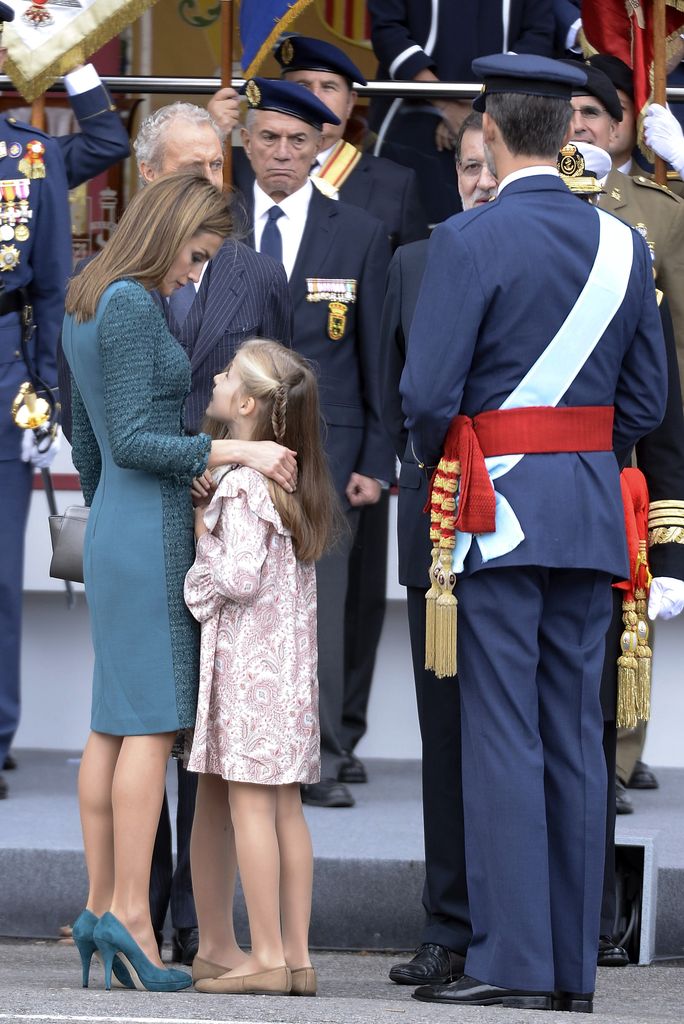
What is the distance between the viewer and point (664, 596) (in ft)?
13.4

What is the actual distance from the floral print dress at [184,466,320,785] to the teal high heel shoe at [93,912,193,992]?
33 cm

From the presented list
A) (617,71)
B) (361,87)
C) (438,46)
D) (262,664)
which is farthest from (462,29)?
(262,664)

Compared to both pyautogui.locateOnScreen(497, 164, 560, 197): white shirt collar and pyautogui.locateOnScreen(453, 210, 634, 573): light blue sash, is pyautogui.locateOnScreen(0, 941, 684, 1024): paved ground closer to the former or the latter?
pyautogui.locateOnScreen(453, 210, 634, 573): light blue sash

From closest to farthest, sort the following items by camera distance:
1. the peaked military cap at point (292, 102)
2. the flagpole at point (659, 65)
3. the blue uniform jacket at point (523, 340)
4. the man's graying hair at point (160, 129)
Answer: the blue uniform jacket at point (523, 340) < the man's graying hair at point (160, 129) < the peaked military cap at point (292, 102) < the flagpole at point (659, 65)

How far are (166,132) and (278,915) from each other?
5.82ft

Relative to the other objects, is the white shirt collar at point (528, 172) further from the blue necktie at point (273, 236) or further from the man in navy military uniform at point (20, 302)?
the man in navy military uniform at point (20, 302)

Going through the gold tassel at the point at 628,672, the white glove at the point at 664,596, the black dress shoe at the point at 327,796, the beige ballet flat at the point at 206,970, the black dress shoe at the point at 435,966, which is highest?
the white glove at the point at 664,596

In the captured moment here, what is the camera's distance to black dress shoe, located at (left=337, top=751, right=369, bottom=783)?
564 cm

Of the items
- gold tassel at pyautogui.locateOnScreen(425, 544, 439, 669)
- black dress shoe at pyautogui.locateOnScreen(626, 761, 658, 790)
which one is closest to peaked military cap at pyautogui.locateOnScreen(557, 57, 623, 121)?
gold tassel at pyautogui.locateOnScreen(425, 544, 439, 669)

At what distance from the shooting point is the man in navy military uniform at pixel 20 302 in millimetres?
5238

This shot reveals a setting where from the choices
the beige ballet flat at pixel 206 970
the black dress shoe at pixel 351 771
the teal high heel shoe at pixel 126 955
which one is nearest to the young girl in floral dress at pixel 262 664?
the beige ballet flat at pixel 206 970

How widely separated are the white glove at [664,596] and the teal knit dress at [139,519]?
0.99 m

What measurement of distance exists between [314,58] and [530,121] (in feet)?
6.95

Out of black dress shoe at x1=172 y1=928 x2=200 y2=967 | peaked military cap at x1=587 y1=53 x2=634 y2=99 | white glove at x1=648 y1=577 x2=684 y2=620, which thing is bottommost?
black dress shoe at x1=172 y1=928 x2=200 y2=967
